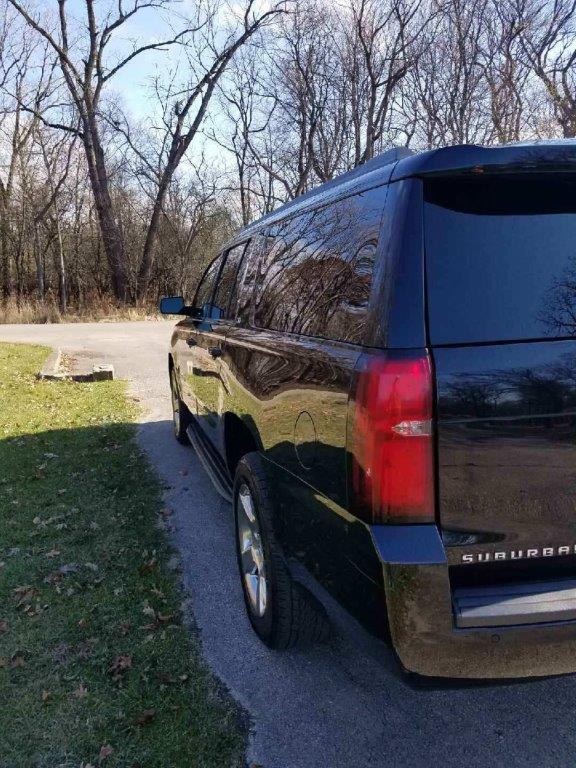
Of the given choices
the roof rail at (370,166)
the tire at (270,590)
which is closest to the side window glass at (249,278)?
the roof rail at (370,166)

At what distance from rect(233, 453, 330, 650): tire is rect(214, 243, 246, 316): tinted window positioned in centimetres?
153

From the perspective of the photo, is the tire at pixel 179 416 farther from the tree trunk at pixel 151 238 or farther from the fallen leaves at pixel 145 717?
the tree trunk at pixel 151 238

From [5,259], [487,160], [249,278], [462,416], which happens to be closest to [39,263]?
[5,259]

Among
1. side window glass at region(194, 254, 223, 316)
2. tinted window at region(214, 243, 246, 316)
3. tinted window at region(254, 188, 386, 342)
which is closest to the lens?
tinted window at region(254, 188, 386, 342)

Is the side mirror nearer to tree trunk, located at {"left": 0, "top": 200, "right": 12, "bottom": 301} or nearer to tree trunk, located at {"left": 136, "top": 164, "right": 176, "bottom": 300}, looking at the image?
tree trunk, located at {"left": 136, "top": 164, "right": 176, "bottom": 300}

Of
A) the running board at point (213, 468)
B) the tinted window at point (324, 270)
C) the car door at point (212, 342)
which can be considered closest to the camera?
the tinted window at point (324, 270)

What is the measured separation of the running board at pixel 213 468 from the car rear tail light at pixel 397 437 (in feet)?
6.72

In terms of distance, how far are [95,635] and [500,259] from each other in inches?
107

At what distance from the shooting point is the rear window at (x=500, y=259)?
1.91 metres

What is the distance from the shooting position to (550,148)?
1.99 m

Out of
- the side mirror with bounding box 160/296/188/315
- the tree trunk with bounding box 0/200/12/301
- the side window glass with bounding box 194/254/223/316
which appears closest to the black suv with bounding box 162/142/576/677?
the side window glass with bounding box 194/254/223/316

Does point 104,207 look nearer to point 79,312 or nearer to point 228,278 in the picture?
point 79,312

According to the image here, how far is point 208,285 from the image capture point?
17.8ft

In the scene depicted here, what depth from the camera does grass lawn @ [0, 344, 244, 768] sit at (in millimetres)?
2504
